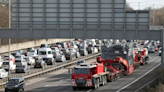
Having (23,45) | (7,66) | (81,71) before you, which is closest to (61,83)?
(81,71)

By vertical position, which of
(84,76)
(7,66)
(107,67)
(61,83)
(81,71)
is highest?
(81,71)

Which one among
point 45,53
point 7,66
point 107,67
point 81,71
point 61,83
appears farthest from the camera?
point 45,53

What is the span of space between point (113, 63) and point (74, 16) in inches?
370

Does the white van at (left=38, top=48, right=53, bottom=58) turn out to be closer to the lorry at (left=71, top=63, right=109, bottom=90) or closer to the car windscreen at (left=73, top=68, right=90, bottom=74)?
the lorry at (left=71, top=63, right=109, bottom=90)

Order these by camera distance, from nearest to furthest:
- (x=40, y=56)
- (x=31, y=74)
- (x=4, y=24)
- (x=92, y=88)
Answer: (x=92, y=88), (x=31, y=74), (x=40, y=56), (x=4, y=24)

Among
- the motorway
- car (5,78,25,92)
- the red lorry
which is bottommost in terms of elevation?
the motorway

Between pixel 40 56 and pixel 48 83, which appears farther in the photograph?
pixel 40 56

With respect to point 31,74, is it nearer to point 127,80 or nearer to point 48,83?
point 48,83

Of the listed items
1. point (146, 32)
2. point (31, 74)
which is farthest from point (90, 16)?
point (31, 74)

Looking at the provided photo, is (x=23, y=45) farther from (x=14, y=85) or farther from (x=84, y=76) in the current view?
(x=84, y=76)

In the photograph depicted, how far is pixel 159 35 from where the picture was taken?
148 ft

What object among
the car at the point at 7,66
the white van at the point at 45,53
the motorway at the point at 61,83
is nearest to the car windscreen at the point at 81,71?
the motorway at the point at 61,83

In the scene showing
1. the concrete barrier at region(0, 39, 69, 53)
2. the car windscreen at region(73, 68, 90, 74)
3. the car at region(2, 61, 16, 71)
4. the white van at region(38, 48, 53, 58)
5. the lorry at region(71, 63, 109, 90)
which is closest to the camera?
the lorry at region(71, 63, 109, 90)

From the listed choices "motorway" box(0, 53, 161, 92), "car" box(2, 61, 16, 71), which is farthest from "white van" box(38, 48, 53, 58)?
"car" box(2, 61, 16, 71)
